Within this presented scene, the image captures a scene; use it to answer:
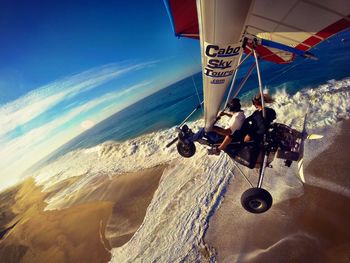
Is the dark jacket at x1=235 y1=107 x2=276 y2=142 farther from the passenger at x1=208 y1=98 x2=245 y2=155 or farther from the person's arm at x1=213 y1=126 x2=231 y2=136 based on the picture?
the person's arm at x1=213 y1=126 x2=231 y2=136

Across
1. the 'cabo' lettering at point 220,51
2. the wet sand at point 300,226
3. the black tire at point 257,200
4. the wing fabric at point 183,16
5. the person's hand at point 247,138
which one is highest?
the wing fabric at point 183,16

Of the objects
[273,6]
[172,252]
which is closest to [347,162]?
[172,252]

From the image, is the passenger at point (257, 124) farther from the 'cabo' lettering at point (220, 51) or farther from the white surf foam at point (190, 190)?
the white surf foam at point (190, 190)

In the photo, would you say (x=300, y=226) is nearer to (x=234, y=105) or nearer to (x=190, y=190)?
(x=234, y=105)

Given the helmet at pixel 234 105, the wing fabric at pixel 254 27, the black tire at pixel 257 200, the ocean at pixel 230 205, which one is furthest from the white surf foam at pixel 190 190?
the wing fabric at pixel 254 27

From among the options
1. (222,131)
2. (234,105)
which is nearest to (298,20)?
(234,105)

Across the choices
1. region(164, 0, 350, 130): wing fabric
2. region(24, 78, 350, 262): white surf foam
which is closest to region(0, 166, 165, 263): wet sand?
region(24, 78, 350, 262): white surf foam
